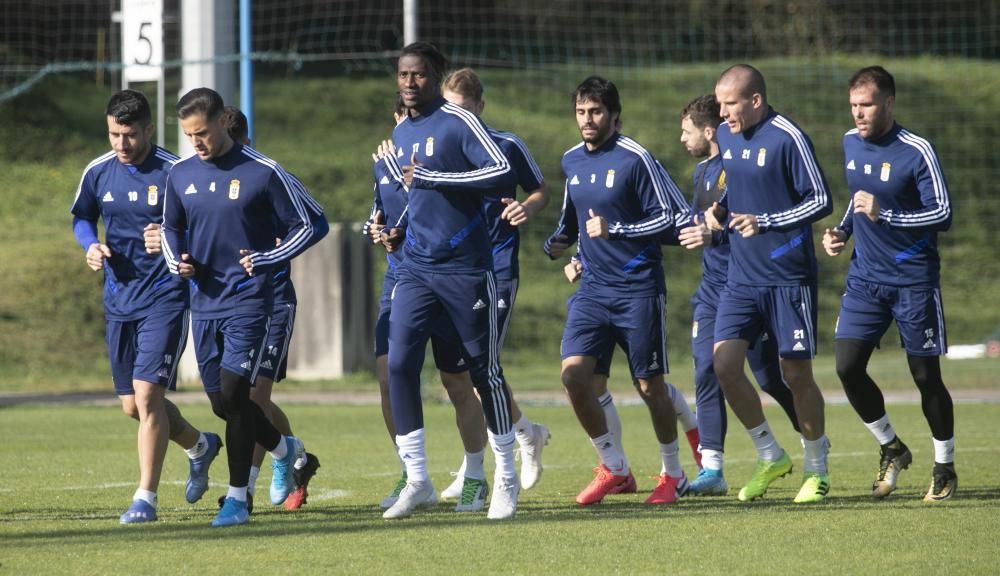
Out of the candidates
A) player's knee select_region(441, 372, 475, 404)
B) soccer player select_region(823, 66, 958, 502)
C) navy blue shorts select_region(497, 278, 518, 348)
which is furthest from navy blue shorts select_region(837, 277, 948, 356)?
player's knee select_region(441, 372, 475, 404)

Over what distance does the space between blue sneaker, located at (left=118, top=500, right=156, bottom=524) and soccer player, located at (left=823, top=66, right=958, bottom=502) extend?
391 centimetres

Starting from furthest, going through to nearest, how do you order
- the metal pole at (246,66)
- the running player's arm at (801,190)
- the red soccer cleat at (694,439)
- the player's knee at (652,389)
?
the metal pole at (246,66) → the red soccer cleat at (694,439) → the player's knee at (652,389) → the running player's arm at (801,190)

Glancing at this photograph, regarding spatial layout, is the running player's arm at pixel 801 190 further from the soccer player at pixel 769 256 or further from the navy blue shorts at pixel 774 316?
the navy blue shorts at pixel 774 316

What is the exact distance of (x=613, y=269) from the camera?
30.3 feet

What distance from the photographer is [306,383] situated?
1945cm

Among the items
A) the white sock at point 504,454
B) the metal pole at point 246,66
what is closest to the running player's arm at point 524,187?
the white sock at point 504,454

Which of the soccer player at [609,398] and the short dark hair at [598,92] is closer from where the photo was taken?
the short dark hair at [598,92]

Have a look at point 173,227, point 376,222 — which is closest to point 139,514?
point 173,227

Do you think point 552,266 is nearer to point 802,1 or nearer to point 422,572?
point 802,1

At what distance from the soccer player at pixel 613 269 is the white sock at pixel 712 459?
354 mm

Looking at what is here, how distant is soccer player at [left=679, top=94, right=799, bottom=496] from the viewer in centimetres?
970

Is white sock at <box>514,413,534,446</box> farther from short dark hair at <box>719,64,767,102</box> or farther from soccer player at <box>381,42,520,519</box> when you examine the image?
short dark hair at <box>719,64,767,102</box>

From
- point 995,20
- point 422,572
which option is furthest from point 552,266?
point 422,572

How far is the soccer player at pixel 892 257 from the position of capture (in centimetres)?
877
